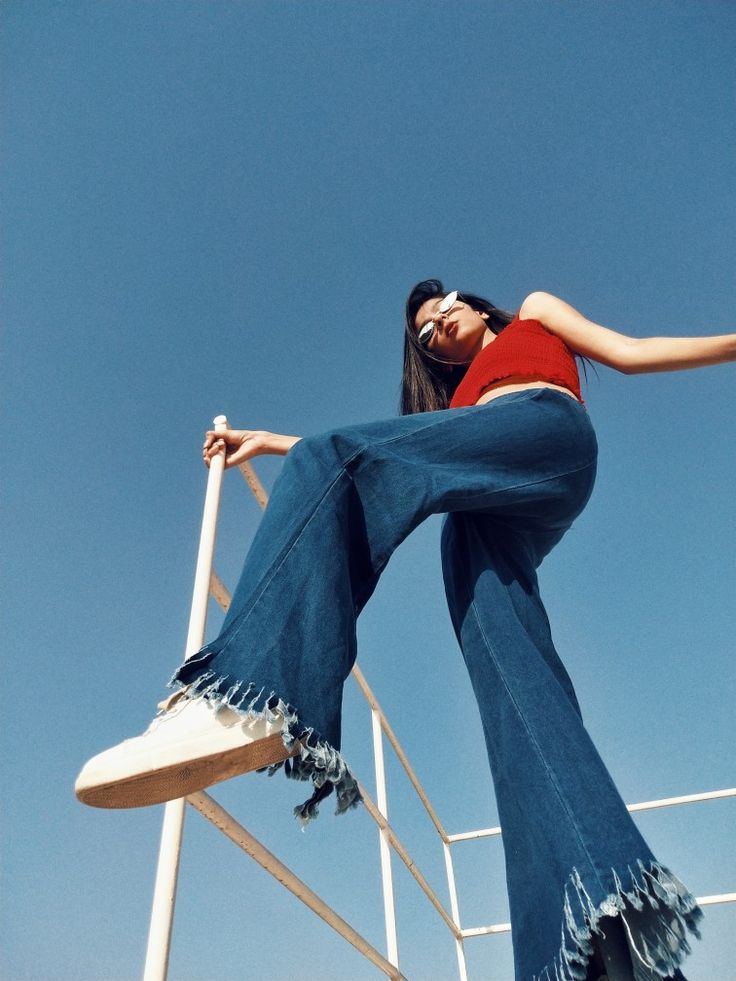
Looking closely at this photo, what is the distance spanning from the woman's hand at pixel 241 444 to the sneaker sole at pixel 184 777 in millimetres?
582

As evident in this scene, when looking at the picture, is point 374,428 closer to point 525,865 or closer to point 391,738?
point 525,865

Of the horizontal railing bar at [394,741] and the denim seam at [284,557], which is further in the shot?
the horizontal railing bar at [394,741]

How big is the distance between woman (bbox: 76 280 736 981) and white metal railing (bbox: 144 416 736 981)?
8 cm

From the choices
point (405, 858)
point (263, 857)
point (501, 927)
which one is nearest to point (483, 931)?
point (501, 927)

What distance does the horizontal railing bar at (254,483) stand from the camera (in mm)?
1257

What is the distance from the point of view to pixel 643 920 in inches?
26.0

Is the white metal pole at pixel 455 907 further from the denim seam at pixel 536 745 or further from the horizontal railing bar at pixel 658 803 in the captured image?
the denim seam at pixel 536 745

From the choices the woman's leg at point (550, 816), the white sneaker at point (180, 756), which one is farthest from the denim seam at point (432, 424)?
the white sneaker at point (180, 756)

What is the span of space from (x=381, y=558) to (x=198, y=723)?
0.30 m

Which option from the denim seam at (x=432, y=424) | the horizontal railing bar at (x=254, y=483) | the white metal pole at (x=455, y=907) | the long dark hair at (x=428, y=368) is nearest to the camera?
the denim seam at (x=432, y=424)

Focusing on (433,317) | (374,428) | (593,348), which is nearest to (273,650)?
(374,428)

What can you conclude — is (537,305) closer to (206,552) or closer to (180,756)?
(206,552)

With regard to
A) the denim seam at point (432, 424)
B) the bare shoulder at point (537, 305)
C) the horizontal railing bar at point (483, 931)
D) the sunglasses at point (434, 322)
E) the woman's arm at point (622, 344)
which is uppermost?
the sunglasses at point (434, 322)

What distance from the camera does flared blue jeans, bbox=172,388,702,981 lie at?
0.67 m
